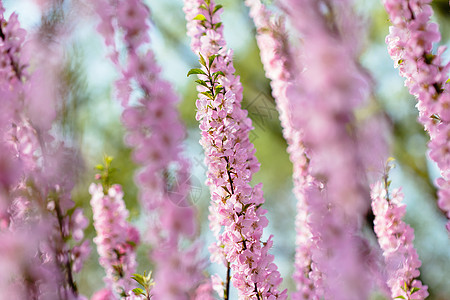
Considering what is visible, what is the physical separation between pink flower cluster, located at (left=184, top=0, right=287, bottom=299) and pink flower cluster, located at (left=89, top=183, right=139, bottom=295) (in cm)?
55

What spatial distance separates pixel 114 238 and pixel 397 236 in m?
1.03

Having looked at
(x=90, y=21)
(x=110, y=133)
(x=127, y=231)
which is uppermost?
(x=90, y=21)

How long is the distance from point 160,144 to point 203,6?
83cm

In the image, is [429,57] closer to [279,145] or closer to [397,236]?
[397,236]

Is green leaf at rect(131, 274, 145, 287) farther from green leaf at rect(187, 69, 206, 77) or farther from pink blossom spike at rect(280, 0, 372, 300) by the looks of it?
pink blossom spike at rect(280, 0, 372, 300)

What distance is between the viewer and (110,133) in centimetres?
552

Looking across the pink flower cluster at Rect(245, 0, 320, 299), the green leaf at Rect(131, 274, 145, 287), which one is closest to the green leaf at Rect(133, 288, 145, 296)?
the green leaf at Rect(131, 274, 145, 287)

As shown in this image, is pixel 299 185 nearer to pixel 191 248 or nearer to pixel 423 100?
pixel 423 100

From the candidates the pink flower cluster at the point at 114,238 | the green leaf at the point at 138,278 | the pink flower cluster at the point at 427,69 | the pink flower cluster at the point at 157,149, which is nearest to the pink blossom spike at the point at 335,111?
the pink flower cluster at the point at 157,149

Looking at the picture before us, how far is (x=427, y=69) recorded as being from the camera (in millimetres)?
1159

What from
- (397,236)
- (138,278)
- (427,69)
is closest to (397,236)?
(397,236)

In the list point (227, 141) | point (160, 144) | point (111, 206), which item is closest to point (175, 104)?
point (160, 144)

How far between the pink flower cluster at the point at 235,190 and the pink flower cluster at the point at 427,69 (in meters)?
0.47

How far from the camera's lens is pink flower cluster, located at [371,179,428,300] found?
146 cm
